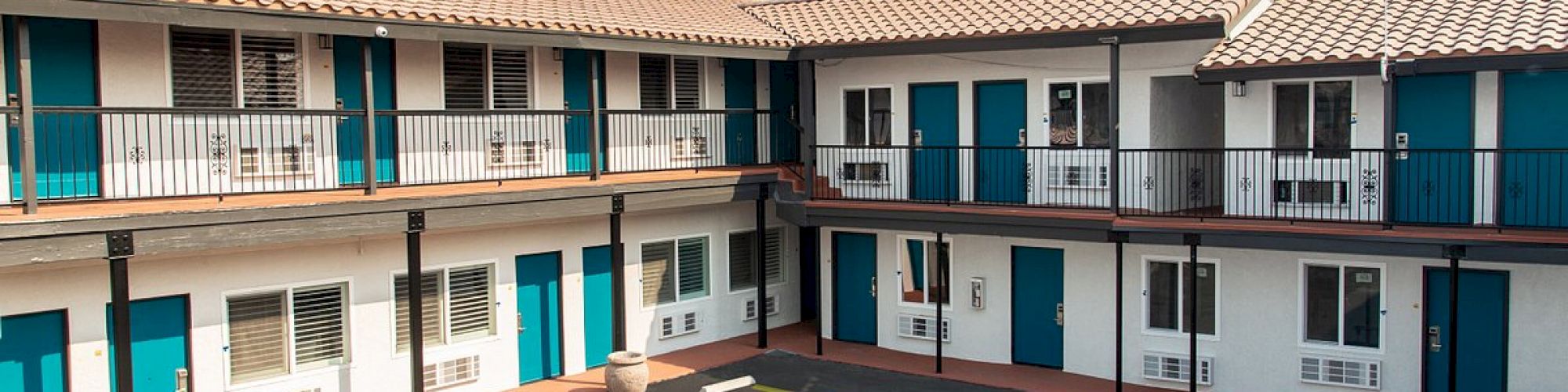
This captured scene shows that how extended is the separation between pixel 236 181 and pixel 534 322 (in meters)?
4.83

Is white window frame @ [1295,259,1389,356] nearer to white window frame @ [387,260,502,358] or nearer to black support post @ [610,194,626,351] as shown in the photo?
black support post @ [610,194,626,351]

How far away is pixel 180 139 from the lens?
15172 millimetres

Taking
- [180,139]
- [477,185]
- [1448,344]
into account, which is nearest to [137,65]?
[180,139]

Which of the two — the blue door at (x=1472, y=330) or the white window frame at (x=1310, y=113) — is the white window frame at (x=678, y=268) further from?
the blue door at (x=1472, y=330)

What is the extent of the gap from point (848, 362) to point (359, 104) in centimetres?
812

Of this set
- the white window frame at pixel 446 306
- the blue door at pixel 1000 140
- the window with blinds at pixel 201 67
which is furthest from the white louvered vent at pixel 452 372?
the blue door at pixel 1000 140

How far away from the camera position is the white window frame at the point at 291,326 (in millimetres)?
15477

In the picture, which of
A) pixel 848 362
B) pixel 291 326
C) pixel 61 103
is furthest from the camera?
pixel 848 362

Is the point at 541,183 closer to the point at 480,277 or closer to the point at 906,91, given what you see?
the point at 480,277

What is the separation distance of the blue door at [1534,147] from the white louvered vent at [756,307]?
1145cm

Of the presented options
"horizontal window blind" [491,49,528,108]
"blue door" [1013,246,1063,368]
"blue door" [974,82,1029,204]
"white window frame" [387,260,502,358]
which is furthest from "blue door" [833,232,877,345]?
"white window frame" [387,260,502,358]

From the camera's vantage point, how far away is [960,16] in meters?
20.2

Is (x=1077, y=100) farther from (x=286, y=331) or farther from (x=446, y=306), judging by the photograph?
(x=286, y=331)

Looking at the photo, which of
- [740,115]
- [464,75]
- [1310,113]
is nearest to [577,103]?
[464,75]
